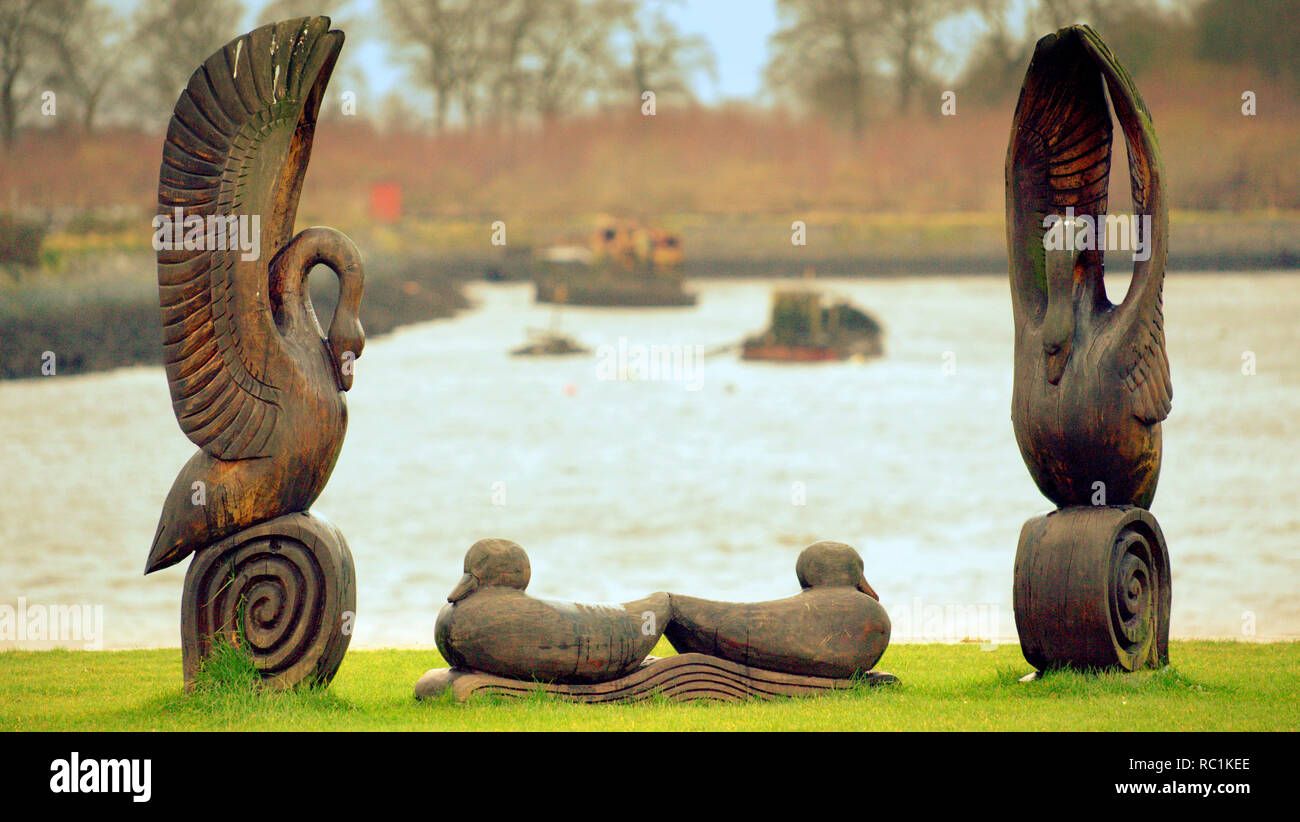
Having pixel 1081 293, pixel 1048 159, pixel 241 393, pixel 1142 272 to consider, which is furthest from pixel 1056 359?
pixel 241 393

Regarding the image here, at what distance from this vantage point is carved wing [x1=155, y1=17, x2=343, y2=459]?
6043 millimetres

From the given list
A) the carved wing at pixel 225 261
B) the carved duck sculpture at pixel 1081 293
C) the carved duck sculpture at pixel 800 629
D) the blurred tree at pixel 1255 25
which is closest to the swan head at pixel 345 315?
the carved wing at pixel 225 261

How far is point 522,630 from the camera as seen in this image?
5.96m

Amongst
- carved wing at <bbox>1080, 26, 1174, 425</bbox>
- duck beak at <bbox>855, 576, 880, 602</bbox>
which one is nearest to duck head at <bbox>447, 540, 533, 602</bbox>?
duck beak at <bbox>855, 576, 880, 602</bbox>

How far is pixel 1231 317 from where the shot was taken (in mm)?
27766

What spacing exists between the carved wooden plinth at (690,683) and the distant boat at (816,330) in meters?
20.8

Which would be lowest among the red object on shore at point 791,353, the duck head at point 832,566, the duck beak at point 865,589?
the duck beak at point 865,589

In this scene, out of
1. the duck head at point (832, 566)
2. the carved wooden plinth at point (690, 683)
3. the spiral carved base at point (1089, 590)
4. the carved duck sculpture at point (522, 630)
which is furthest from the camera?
the duck head at point (832, 566)

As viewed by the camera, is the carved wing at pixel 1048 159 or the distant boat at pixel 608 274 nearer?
the carved wing at pixel 1048 159

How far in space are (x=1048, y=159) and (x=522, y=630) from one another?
3279 millimetres

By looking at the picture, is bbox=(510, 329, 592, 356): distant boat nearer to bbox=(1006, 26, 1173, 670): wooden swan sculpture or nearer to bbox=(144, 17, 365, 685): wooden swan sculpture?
bbox=(1006, 26, 1173, 670): wooden swan sculpture

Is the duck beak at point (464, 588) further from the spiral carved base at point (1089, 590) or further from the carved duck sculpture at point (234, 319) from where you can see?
the spiral carved base at point (1089, 590)

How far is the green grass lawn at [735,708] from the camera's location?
5.70 m

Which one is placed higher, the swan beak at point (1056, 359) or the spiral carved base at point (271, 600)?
the swan beak at point (1056, 359)
